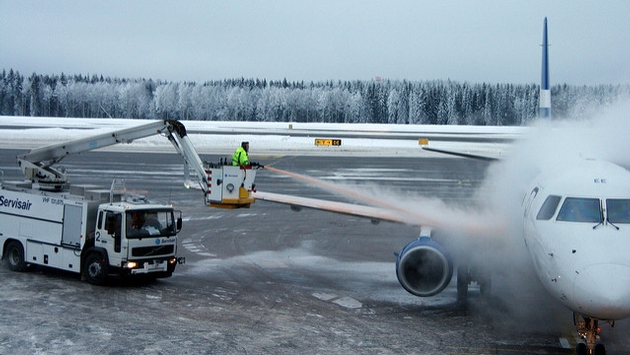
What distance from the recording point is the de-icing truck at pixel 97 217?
1855 cm

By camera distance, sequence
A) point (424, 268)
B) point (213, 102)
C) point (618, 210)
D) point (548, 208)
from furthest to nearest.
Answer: point (213, 102) → point (424, 268) → point (548, 208) → point (618, 210)

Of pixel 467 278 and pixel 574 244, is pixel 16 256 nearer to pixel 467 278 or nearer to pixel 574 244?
pixel 467 278

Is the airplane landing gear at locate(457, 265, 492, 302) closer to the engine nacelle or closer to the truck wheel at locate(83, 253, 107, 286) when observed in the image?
the engine nacelle

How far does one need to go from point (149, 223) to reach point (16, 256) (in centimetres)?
481

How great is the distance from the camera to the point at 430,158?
2495 inches

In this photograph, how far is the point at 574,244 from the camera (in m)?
11.6

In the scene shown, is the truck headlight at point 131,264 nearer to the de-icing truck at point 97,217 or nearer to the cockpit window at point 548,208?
the de-icing truck at point 97,217

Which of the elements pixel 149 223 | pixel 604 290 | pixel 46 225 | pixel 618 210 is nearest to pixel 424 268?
pixel 618 210

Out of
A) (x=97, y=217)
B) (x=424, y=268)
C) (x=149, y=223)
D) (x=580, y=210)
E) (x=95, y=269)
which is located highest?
(x=580, y=210)

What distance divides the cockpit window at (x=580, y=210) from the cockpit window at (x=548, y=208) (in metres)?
0.18

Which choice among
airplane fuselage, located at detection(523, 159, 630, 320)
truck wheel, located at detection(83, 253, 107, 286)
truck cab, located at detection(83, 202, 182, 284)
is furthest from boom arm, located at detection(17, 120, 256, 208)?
airplane fuselage, located at detection(523, 159, 630, 320)

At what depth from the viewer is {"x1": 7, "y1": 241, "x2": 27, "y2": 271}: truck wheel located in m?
20.6

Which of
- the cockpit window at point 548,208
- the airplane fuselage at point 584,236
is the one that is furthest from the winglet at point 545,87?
the cockpit window at point 548,208

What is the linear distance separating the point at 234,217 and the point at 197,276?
1087cm
